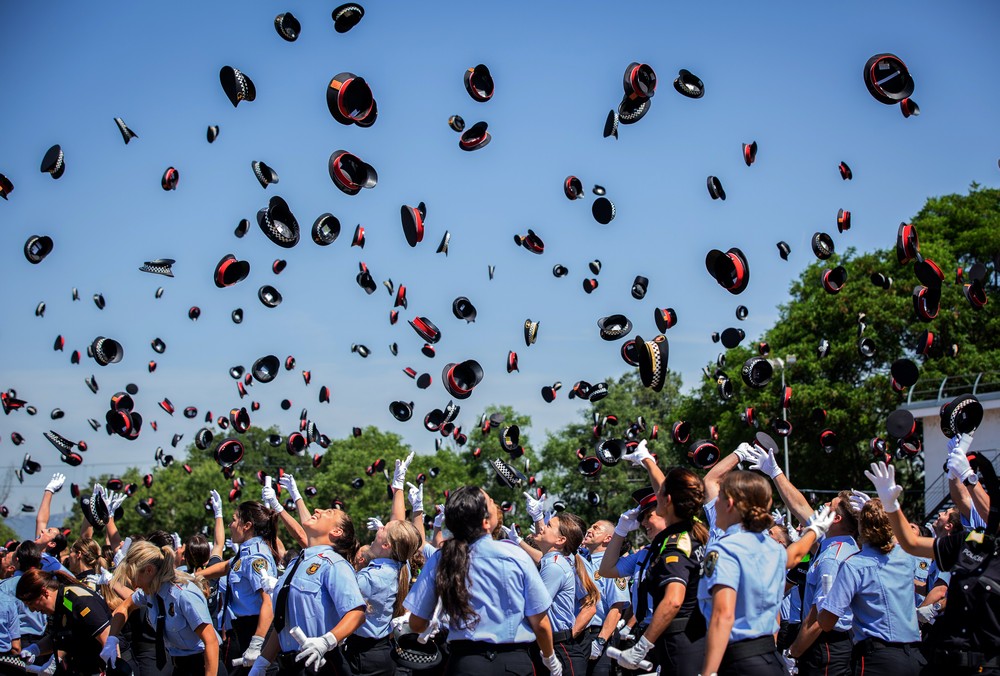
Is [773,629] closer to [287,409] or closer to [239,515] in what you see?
[239,515]

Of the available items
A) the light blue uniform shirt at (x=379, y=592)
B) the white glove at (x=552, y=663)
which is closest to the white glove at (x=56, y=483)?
the light blue uniform shirt at (x=379, y=592)

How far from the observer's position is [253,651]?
25.5 ft

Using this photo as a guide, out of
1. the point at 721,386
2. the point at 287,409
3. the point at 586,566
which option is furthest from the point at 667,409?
the point at 586,566

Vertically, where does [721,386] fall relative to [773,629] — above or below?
above

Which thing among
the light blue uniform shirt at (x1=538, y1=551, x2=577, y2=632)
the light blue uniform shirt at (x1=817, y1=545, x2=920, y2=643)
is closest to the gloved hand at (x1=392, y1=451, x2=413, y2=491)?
the light blue uniform shirt at (x1=538, y1=551, x2=577, y2=632)

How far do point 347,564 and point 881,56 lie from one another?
776 centimetres

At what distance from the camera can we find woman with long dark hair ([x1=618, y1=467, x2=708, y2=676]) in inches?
226

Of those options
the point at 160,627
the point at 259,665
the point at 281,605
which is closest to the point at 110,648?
the point at 160,627

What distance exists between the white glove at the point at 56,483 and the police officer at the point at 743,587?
8.56 metres

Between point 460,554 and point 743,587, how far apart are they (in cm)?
172

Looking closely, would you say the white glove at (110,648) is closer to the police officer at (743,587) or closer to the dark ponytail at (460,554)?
the dark ponytail at (460,554)

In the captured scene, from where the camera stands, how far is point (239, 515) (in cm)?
878

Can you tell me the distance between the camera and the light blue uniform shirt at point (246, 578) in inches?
339

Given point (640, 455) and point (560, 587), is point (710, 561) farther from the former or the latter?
point (560, 587)
